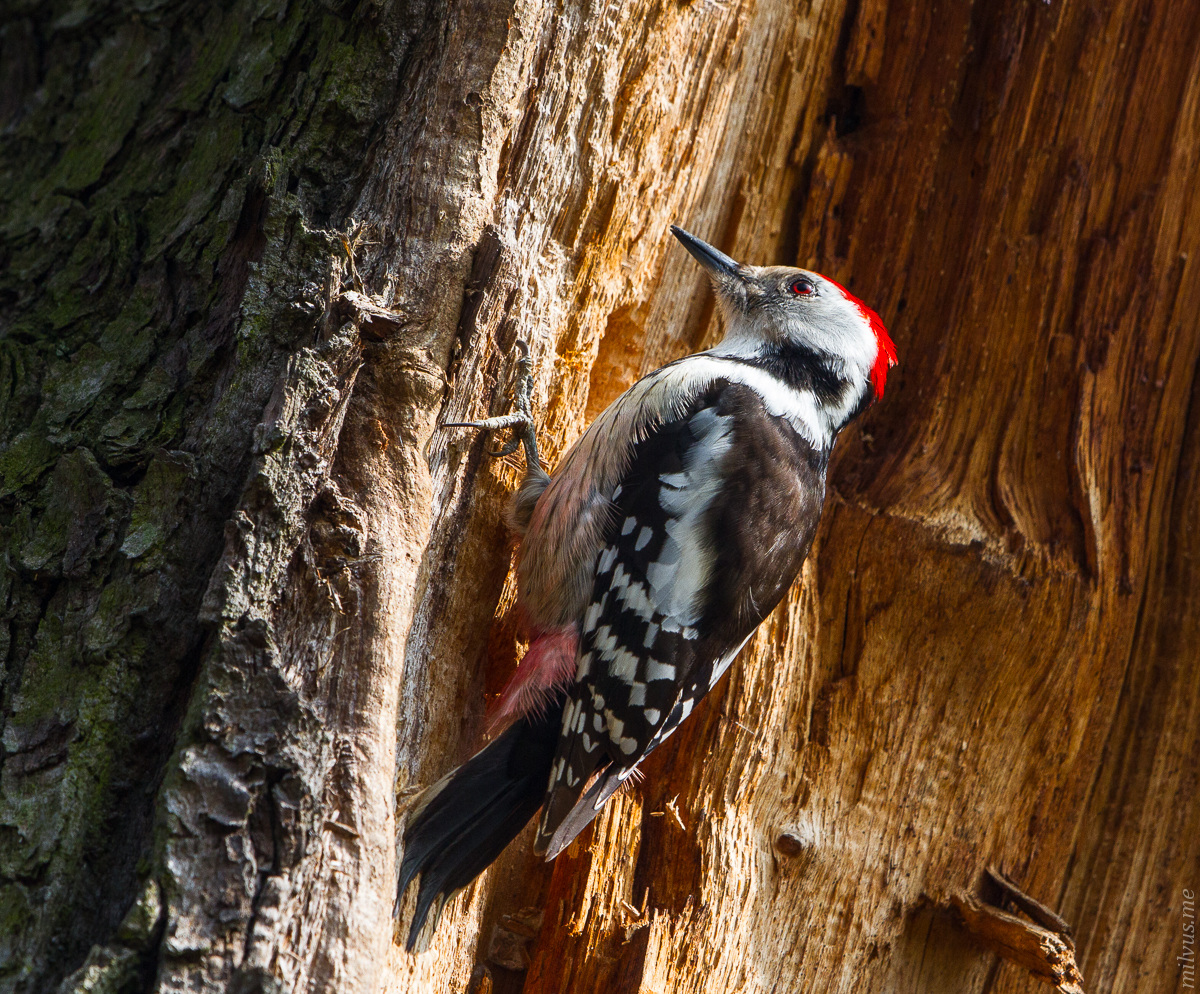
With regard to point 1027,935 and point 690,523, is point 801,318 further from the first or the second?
point 1027,935

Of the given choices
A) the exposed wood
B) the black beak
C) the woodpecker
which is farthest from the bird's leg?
the exposed wood

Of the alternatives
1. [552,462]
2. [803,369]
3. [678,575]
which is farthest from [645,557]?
[803,369]

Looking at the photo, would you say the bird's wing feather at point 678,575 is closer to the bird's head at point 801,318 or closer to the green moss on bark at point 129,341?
the bird's head at point 801,318

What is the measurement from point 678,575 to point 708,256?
3.23 feet

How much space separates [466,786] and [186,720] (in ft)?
2.21

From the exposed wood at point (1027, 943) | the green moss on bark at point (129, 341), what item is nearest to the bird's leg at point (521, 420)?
the green moss on bark at point (129, 341)

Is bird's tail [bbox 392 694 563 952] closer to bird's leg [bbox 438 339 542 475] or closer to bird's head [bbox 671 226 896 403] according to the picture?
bird's leg [bbox 438 339 542 475]

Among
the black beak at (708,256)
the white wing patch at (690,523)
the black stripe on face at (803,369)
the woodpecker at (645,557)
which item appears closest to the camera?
the woodpecker at (645,557)

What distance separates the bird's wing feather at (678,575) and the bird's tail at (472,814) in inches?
2.8

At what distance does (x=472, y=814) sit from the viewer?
2086 millimetres

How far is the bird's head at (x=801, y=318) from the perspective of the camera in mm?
2816

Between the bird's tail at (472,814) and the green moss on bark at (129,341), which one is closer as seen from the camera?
the green moss on bark at (129,341)

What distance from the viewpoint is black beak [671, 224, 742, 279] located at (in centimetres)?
277

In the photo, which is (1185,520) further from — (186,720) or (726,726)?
(186,720)
